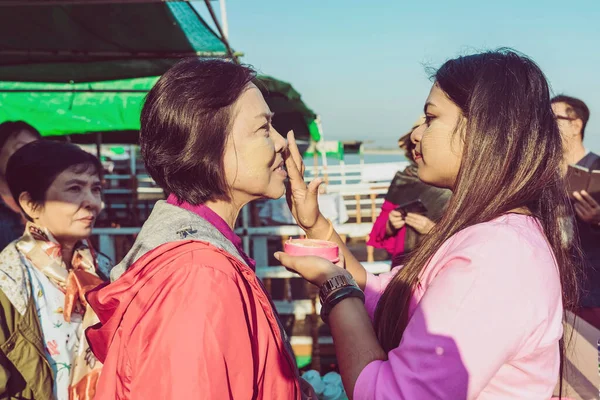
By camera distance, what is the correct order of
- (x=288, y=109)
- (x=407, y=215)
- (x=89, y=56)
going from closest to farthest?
(x=407, y=215)
(x=89, y=56)
(x=288, y=109)

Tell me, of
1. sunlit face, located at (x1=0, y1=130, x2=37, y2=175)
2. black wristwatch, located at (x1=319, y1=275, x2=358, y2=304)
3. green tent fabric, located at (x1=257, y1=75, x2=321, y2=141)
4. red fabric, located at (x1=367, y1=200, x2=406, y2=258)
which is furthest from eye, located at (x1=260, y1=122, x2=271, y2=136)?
red fabric, located at (x1=367, y1=200, x2=406, y2=258)

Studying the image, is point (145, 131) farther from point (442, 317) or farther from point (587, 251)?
point (587, 251)

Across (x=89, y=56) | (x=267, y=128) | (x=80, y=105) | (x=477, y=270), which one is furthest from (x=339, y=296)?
(x=89, y=56)

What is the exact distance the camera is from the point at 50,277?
2.49 m

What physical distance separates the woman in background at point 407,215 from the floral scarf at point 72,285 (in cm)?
258

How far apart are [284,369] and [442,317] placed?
50cm

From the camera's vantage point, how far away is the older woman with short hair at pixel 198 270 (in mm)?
1282

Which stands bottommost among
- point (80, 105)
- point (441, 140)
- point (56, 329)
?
point (56, 329)

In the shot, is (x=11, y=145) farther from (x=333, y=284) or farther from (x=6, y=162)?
(x=333, y=284)

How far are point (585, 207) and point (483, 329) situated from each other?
9.75 feet

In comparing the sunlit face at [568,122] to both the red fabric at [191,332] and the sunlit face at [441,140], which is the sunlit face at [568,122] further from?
the red fabric at [191,332]

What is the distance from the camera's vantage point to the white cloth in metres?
2.33

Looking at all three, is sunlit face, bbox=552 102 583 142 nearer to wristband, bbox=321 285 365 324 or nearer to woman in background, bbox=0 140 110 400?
wristband, bbox=321 285 365 324

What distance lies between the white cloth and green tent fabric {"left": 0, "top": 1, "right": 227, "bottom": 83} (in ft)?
11.6
